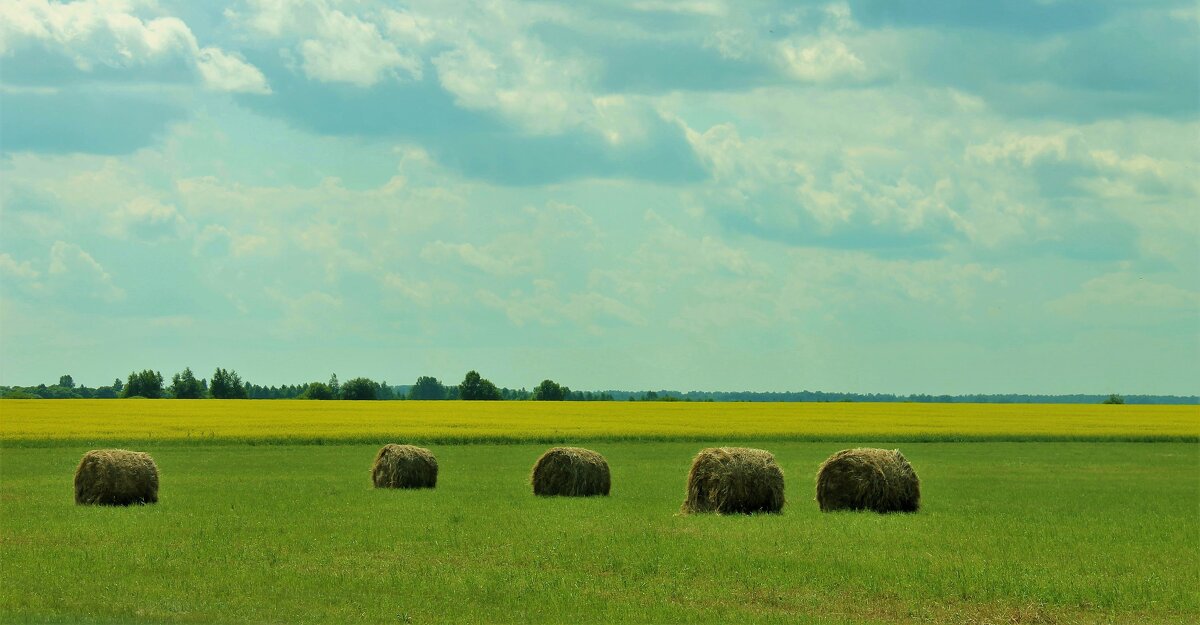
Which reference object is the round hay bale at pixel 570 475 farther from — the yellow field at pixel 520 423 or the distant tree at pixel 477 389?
the distant tree at pixel 477 389

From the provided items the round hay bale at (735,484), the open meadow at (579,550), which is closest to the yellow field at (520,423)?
the open meadow at (579,550)

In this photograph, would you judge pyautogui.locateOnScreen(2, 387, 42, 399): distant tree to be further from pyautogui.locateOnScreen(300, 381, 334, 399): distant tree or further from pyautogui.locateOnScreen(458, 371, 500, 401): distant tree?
A: pyautogui.locateOnScreen(458, 371, 500, 401): distant tree

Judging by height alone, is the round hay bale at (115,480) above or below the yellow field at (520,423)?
below

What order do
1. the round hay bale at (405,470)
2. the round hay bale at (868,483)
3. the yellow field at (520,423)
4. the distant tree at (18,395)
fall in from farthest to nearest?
the distant tree at (18,395), the yellow field at (520,423), the round hay bale at (405,470), the round hay bale at (868,483)

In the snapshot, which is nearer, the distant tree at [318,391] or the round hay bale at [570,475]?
the round hay bale at [570,475]

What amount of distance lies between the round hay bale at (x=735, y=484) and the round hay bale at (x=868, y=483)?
53.9 inches

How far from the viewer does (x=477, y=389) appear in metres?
147

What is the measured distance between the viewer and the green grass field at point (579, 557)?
1566 centimetres

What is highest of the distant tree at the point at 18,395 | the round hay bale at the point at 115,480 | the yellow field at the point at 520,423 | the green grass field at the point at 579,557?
the distant tree at the point at 18,395

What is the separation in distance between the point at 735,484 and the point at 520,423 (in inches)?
1672

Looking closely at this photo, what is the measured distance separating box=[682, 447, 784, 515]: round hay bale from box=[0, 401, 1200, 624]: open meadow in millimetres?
710

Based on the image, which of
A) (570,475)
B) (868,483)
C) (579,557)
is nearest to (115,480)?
(570,475)

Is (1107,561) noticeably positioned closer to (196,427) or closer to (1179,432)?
(196,427)

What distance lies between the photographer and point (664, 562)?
741 inches
